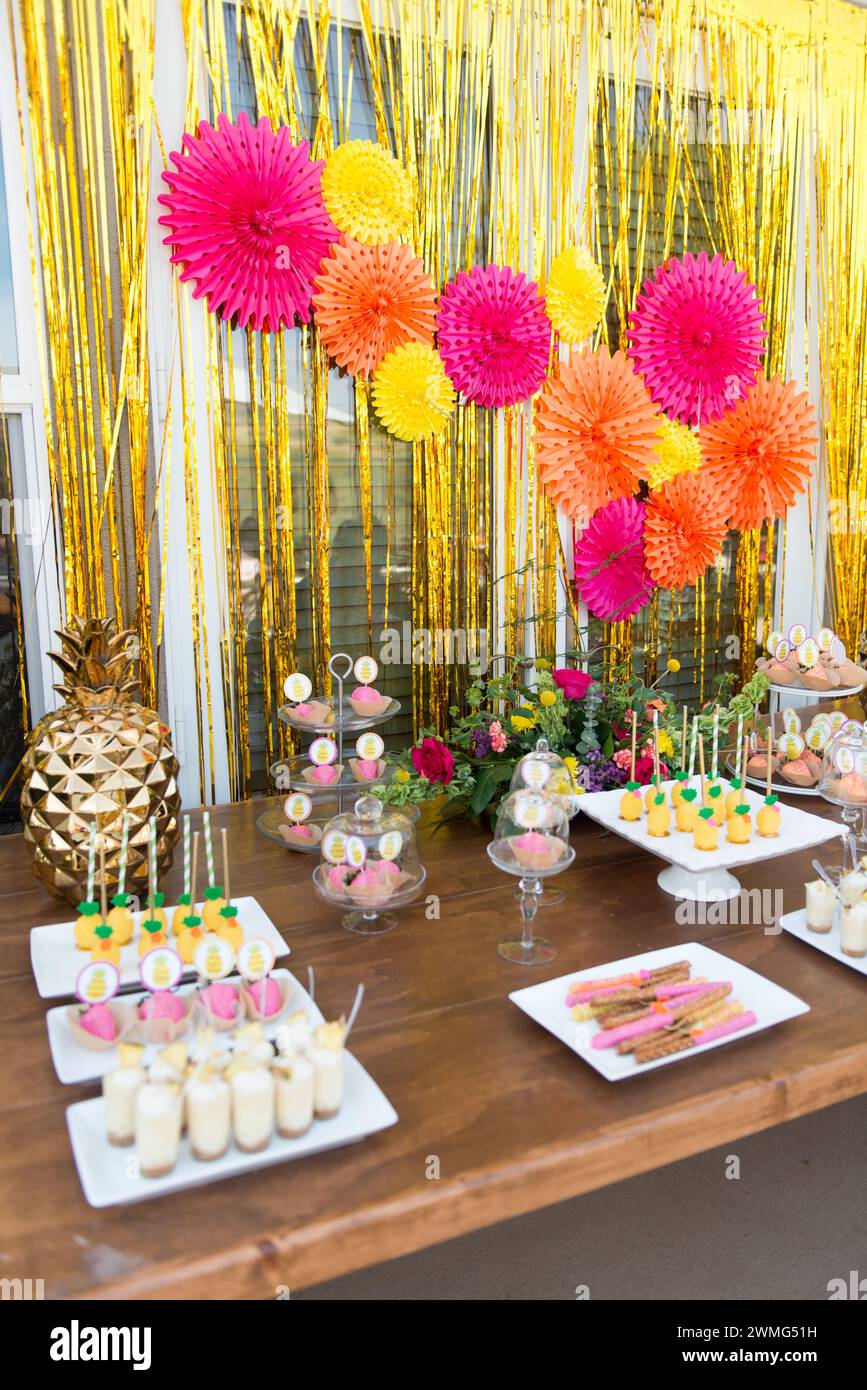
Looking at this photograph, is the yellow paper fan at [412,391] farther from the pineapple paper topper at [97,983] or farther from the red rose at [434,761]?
the pineapple paper topper at [97,983]

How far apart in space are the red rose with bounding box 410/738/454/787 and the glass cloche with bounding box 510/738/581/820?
0.78 ft

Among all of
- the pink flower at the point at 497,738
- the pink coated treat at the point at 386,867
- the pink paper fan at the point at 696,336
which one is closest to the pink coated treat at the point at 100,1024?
the pink coated treat at the point at 386,867

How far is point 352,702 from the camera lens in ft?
6.56

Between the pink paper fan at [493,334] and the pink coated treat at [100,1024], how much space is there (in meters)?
1.73

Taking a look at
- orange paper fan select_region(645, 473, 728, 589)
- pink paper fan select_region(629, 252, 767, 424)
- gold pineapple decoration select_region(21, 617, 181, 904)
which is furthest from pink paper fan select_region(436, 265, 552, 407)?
gold pineapple decoration select_region(21, 617, 181, 904)

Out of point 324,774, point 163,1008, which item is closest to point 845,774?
point 324,774

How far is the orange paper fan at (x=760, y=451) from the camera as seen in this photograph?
2842mm

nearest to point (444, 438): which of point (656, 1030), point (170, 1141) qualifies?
point (656, 1030)

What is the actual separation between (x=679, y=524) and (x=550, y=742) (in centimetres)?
101

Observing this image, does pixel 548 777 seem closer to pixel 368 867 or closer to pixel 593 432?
pixel 368 867

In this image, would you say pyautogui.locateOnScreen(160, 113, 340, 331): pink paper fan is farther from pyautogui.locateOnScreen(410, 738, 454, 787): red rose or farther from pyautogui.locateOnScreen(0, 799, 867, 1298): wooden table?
pyautogui.locateOnScreen(0, 799, 867, 1298): wooden table

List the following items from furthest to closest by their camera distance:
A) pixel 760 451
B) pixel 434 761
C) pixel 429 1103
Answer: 1. pixel 760 451
2. pixel 434 761
3. pixel 429 1103

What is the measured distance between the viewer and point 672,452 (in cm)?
277

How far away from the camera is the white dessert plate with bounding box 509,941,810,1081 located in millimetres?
1190
